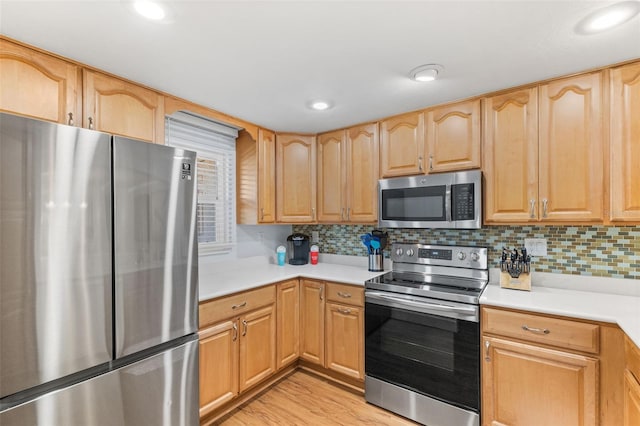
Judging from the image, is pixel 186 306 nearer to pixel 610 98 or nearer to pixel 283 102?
pixel 283 102

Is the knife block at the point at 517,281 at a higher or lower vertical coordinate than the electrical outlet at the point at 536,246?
lower

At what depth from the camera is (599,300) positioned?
176cm

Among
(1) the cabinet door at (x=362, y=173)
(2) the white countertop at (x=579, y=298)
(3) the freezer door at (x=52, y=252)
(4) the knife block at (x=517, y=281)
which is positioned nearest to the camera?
(3) the freezer door at (x=52, y=252)

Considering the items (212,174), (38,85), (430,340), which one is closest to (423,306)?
(430,340)

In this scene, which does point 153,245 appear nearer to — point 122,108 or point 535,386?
point 122,108

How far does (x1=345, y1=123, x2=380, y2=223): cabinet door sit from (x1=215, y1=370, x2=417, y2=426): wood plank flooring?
1.41 m

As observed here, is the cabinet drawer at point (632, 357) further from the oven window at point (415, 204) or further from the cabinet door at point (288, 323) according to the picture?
the cabinet door at point (288, 323)

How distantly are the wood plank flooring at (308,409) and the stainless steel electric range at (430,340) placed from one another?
0.36 ft

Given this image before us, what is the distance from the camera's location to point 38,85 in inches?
58.7

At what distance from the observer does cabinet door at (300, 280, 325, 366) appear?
8.29ft

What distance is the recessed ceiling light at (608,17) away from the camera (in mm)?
1197

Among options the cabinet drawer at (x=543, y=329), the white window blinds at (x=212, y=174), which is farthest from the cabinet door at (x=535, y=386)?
the white window blinds at (x=212, y=174)

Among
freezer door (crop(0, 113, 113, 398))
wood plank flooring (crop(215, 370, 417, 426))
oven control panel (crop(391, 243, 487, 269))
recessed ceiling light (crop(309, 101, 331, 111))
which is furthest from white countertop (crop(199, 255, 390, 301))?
recessed ceiling light (crop(309, 101, 331, 111))

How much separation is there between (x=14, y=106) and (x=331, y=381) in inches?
105
